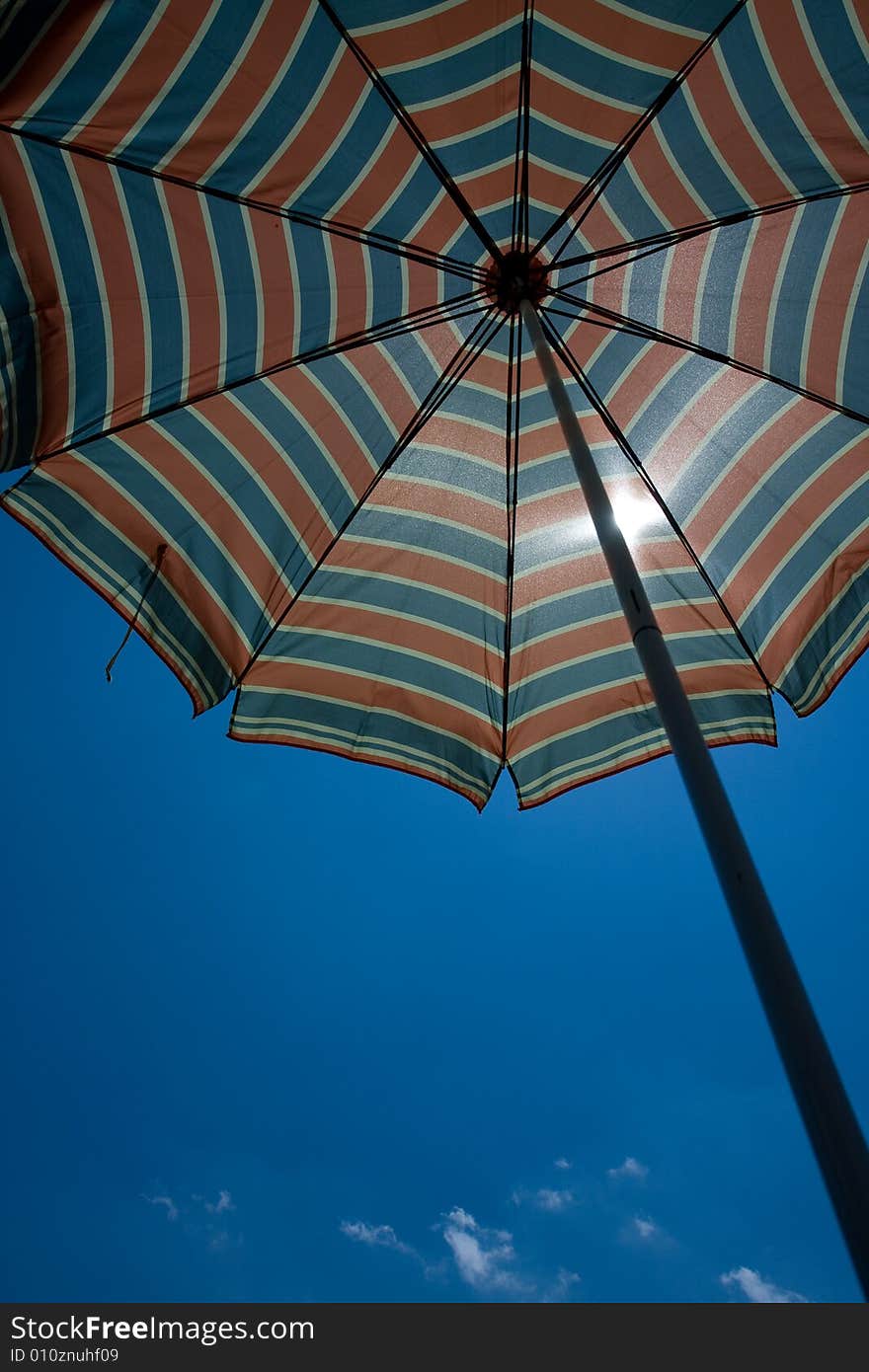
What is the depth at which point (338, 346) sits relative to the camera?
3.55m

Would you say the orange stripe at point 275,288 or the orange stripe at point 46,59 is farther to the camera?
the orange stripe at point 275,288

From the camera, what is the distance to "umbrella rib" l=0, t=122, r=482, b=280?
2.80 m

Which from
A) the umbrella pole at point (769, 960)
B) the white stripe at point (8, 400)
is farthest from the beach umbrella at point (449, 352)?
the umbrella pole at point (769, 960)

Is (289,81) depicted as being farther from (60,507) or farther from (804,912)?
(804,912)

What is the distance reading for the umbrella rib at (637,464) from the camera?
12.0 ft

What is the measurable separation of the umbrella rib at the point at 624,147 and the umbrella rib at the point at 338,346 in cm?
42

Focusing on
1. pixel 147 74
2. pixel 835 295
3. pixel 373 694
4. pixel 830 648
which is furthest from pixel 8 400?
pixel 830 648

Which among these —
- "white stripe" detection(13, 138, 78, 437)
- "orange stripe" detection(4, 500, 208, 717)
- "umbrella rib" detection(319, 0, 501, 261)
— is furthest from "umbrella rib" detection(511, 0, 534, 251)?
"orange stripe" detection(4, 500, 208, 717)

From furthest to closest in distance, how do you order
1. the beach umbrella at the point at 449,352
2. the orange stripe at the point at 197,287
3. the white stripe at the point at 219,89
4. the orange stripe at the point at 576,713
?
the orange stripe at the point at 576,713
the orange stripe at the point at 197,287
the beach umbrella at the point at 449,352
the white stripe at the point at 219,89

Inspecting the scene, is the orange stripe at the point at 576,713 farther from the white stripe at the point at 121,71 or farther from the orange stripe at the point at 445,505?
the white stripe at the point at 121,71

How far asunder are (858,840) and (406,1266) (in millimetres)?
12476

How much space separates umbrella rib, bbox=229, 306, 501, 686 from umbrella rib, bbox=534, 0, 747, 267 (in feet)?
1.35

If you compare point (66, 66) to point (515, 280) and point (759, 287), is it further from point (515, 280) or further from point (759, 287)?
point (759, 287)
